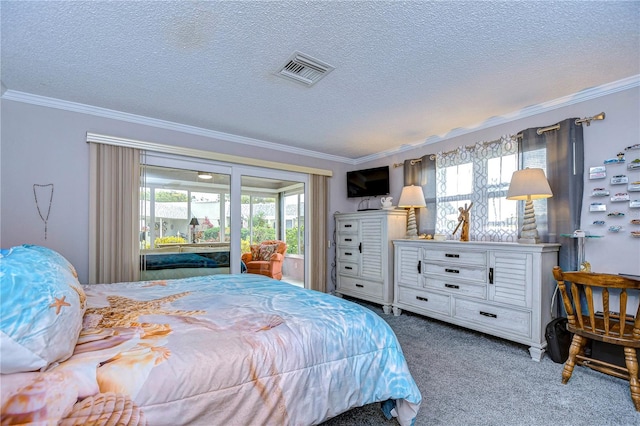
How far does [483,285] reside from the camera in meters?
2.95

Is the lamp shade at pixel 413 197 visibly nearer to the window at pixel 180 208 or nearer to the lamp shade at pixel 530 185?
the lamp shade at pixel 530 185

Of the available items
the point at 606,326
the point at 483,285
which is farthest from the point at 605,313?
the point at 483,285

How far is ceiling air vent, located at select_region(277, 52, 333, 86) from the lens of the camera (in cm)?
214

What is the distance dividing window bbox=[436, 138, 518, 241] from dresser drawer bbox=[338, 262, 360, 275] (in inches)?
51.8

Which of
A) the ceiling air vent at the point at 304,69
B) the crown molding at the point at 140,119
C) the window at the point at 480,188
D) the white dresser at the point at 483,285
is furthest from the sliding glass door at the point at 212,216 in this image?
the window at the point at 480,188

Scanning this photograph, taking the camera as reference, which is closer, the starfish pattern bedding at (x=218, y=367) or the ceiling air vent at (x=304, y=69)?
the starfish pattern bedding at (x=218, y=367)

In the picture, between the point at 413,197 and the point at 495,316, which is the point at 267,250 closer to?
the point at 413,197

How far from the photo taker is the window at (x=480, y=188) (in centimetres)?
321

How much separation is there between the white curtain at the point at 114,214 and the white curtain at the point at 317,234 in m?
2.34

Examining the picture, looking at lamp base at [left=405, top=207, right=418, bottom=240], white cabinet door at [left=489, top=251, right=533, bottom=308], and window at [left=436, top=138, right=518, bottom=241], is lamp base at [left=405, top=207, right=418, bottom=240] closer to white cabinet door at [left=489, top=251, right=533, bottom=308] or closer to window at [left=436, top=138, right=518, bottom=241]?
window at [left=436, top=138, right=518, bottom=241]

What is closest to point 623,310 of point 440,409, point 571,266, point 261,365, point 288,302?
point 571,266

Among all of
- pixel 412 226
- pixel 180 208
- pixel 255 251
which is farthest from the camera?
pixel 255 251

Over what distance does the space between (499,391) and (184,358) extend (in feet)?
7.00

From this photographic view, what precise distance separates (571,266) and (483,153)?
4.83 feet
